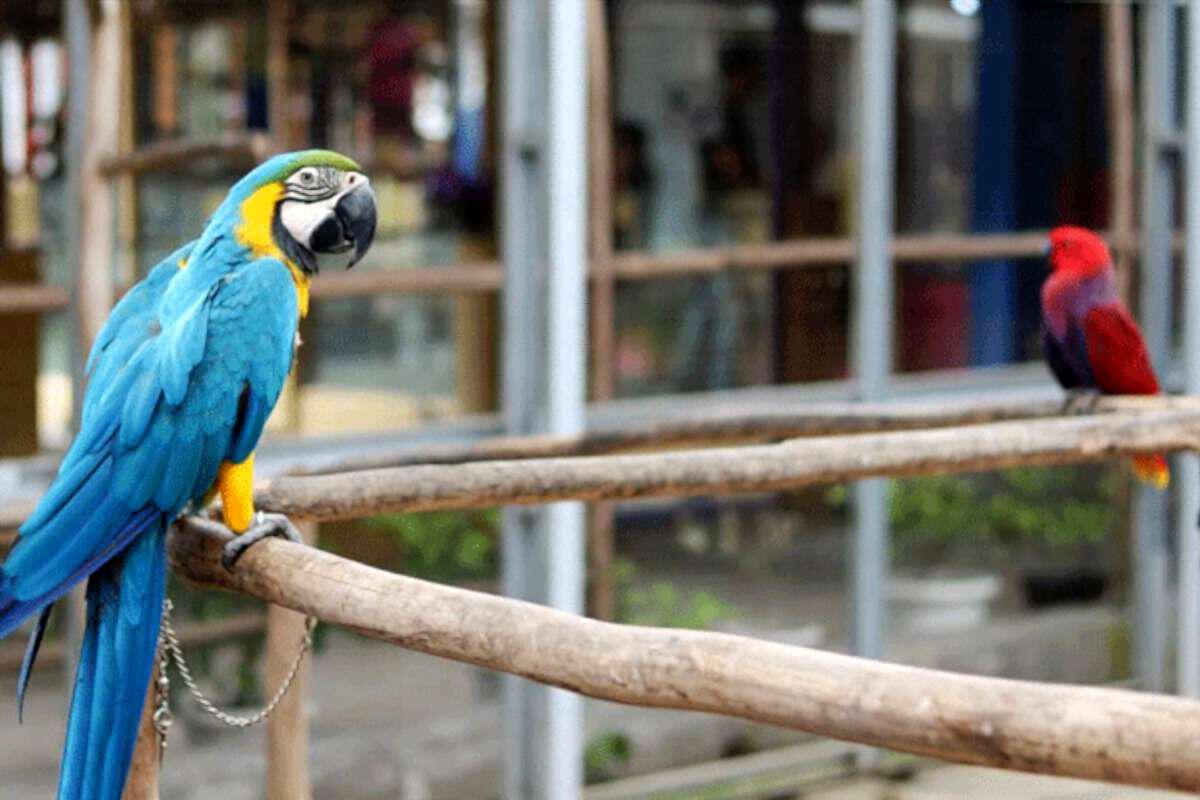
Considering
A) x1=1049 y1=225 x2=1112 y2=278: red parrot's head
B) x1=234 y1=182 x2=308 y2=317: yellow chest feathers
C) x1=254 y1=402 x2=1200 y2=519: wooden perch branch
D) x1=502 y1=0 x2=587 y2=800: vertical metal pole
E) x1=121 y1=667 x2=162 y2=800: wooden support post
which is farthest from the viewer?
x1=502 y1=0 x2=587 y2=800: vertical metal pole

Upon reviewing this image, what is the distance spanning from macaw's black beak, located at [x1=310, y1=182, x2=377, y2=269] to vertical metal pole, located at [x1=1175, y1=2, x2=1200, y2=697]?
290 cm

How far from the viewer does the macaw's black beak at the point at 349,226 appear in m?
2.04

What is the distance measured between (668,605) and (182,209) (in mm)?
1422

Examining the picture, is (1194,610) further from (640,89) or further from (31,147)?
(31,147)

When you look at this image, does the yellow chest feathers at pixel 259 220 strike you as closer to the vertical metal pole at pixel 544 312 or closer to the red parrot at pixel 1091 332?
the vertical metal pole at pixel 544 312

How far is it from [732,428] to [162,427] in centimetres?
135

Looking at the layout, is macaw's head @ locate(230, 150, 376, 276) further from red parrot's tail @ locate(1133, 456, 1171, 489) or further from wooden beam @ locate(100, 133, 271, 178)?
red parrot's tail @ locate(1133, 456, 1171, 489)

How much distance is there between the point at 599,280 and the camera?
4.07 meters

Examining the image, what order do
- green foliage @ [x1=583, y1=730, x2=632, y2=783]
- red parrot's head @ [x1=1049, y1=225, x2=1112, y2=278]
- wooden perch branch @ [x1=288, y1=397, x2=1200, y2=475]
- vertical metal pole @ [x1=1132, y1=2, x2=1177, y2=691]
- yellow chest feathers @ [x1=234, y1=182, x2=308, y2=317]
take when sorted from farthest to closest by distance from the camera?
1. vertical metal pole @ [x1=1132, y1=2, x2=1177, y2=691]
2. green foliage @ [x1=583, y1=730, x2=632, y2=783]
3. red parrot's head @ [x1=1049, y1=225, x2=1112, y2=278]
4. wooden perch branch @ [x1=288, y1=397, x2=1200, y2=475]
5. yellow chest feathers @ [x1=234, y1=182, x2=308, y2=317]

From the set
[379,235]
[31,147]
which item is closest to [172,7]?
[31,147]

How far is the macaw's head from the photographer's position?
204cm

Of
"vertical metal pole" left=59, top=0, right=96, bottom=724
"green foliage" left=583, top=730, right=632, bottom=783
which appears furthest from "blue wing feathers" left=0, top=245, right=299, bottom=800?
"green foliage" left=583, top=730, right=632, bottom=783

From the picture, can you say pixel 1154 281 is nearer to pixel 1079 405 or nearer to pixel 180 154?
pixel 1079 405

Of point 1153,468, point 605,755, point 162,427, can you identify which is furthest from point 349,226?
point 605,755
